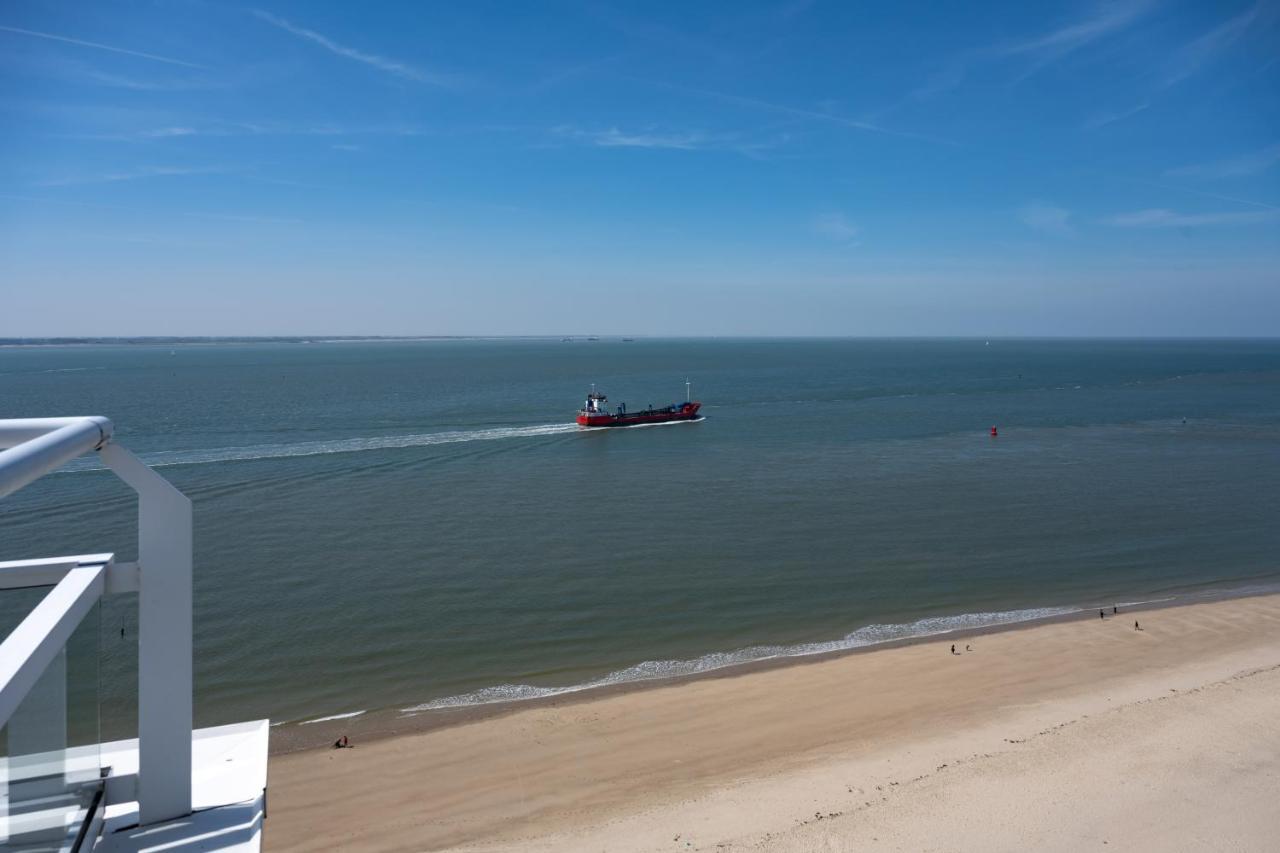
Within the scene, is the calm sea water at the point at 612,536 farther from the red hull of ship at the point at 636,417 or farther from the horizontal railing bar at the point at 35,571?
the horizontal railing bar at the point at 35,571

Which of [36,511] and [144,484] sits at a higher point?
[144,484]

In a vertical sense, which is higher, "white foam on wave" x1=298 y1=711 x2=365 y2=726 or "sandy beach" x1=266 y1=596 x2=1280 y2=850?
"sandy beach" x1=266 y1=596 x2=1280 y2=850

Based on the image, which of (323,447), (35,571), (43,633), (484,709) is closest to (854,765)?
(484,709)

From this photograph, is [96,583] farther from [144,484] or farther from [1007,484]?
[1007,484]

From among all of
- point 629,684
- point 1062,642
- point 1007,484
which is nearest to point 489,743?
point 629,684

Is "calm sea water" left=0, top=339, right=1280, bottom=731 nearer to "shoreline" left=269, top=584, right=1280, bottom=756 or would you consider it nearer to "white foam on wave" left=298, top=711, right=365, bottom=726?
"white foam on wave" left=298, top=711, right=365, bottom=726

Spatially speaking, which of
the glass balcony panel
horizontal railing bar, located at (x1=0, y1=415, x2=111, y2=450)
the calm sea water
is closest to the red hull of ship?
the calm sea water
